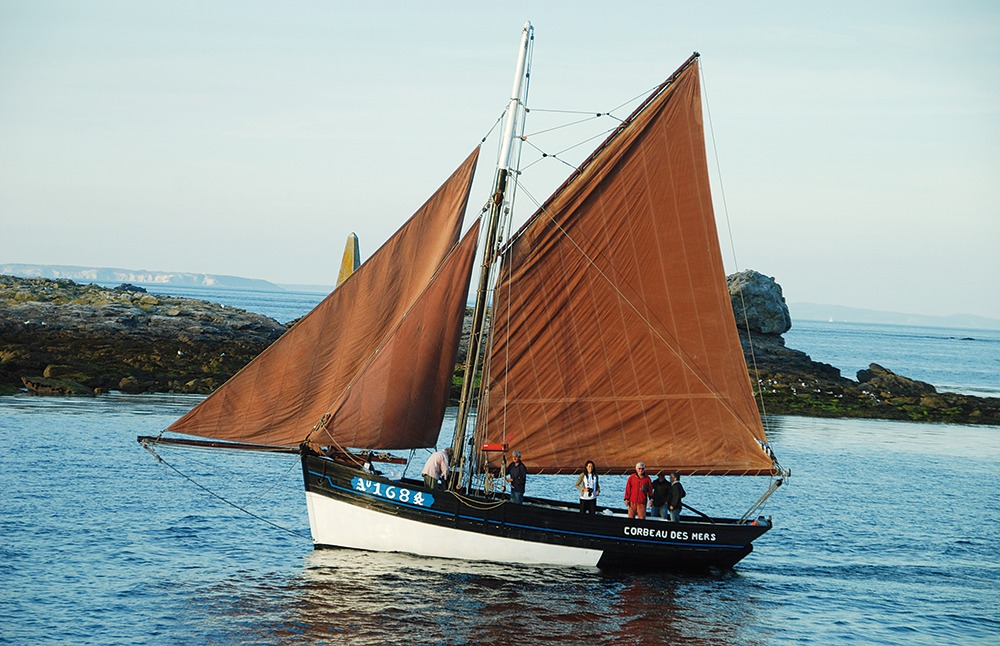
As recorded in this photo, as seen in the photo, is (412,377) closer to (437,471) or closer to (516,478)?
(437,471)

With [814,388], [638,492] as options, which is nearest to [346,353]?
[638,492]

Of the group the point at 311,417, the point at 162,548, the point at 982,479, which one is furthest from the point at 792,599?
the point at 982,479

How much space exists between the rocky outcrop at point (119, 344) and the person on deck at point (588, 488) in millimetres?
41068

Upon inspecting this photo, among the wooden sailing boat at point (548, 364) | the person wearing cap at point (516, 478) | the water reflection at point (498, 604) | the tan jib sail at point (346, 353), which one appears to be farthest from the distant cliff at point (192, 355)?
the tan jib sail at point (346, 353)

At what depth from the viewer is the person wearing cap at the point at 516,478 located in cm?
2838

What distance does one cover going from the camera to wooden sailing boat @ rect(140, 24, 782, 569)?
28.2 metres

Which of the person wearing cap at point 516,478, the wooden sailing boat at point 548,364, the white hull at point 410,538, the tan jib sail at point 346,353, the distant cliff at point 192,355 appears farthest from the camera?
the distant cliff at point 192,355

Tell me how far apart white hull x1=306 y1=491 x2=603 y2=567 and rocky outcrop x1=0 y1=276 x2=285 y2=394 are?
37068mm

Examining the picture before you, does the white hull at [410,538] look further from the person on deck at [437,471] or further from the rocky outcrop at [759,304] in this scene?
the rocky outcrop at [759,304]

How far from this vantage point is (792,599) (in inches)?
1126

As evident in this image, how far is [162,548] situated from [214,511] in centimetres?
566

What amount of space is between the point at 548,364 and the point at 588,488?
3625 mm

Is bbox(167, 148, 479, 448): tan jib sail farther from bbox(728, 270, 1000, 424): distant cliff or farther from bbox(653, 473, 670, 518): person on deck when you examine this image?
bbox(728, 270, 1000, 424): distant cliff

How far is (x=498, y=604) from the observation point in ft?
84.0
